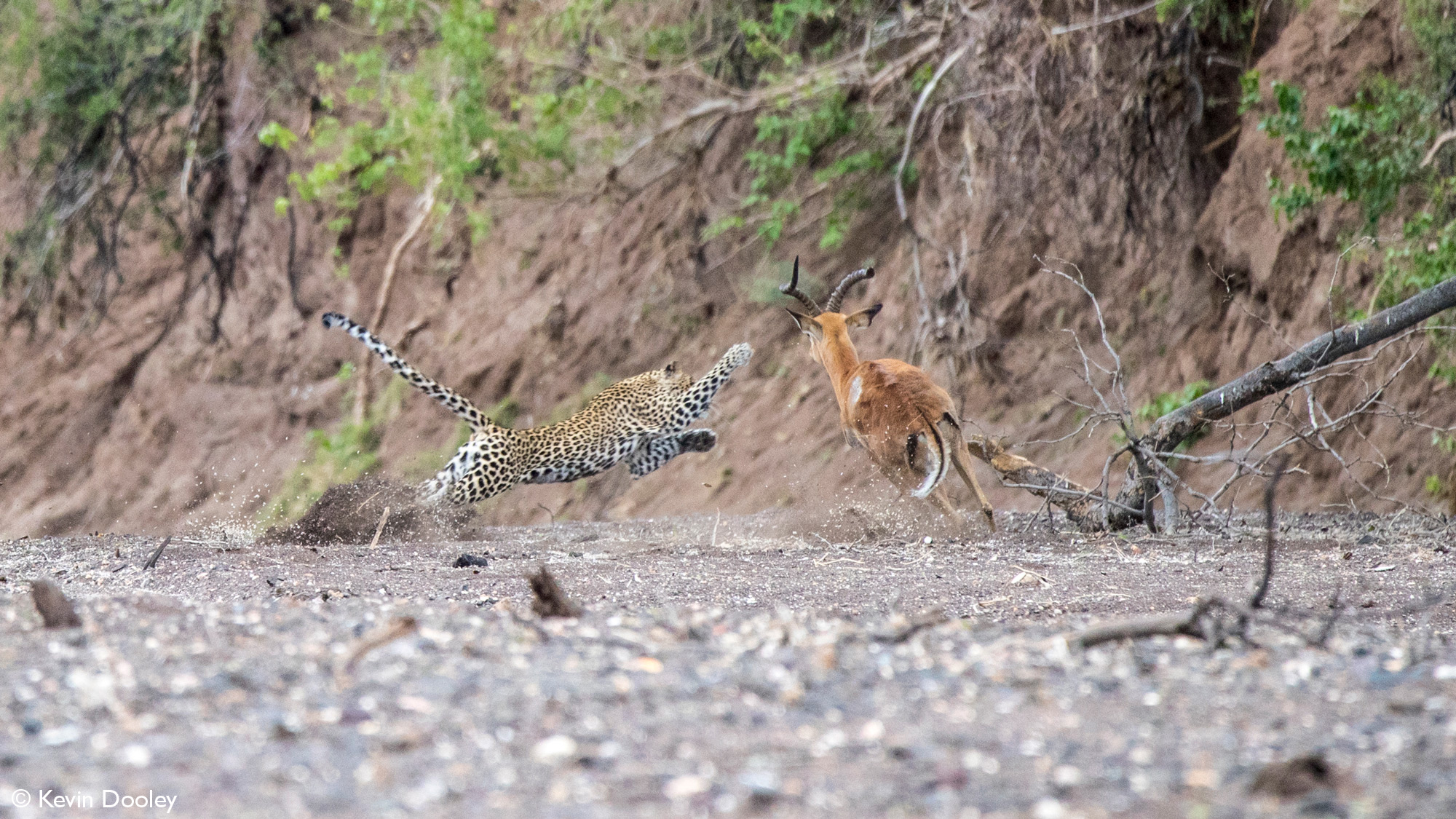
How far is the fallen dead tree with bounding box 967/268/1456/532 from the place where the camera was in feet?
25.5

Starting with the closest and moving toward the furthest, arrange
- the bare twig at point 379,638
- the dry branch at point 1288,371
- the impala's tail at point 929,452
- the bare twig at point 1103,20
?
the bare twig at point 379,638 < the dry branch at point 1288,371 < the impala's tail at point 929,452 < the bare twig at point 1103,20

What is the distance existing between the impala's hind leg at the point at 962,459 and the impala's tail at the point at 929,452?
0.10 metres

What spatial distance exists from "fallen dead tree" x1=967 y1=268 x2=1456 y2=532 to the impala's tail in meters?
0.40

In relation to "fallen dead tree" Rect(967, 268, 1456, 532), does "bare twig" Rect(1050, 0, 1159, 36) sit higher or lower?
higher

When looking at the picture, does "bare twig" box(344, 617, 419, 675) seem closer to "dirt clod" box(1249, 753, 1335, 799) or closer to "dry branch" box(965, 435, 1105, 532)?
"dirt clod" box(1249, 753, 1335, 799)

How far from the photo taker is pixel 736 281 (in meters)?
15.3

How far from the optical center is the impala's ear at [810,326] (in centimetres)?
1082

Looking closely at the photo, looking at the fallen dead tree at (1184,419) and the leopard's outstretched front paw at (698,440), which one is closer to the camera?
the fallen dead tree at (1184,419)

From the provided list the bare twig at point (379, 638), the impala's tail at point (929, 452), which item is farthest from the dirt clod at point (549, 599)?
Result: the impala's tail at point (929, 452)

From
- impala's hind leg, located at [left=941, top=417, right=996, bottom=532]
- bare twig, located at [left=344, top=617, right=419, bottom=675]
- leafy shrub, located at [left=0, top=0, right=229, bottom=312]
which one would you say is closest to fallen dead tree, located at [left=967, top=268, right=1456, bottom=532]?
impala's hind leg, located at [left=941, top=417, right=996, bottom=532]

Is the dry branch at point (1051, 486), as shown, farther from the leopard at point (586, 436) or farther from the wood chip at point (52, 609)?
the wood chip at point (52, 609)

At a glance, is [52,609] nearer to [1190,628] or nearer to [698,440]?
[1190,628]

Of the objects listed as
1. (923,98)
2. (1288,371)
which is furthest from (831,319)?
(1288,371)

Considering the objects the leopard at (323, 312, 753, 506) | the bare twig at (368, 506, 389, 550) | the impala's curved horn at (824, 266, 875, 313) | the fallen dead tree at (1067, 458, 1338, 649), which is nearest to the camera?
the fallen dead tree at (1067, 458, 1338, 649)
